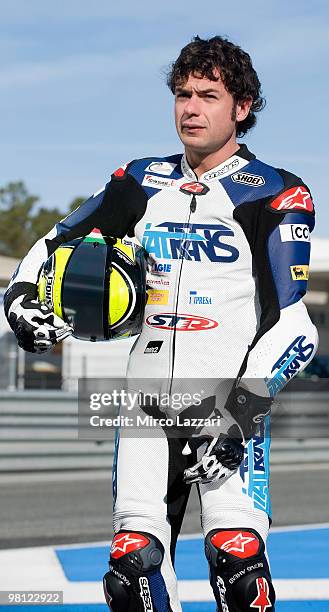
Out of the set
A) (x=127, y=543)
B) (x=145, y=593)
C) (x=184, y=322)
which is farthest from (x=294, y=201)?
(x=145, y=593)

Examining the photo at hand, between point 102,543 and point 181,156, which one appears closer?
point 181,156

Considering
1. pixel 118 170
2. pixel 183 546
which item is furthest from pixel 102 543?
pixel 118 170

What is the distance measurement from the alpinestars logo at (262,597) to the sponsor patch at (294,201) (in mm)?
1362

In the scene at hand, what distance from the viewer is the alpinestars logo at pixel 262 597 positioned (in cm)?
399

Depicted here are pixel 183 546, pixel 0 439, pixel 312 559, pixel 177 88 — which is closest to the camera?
pixel 177 88

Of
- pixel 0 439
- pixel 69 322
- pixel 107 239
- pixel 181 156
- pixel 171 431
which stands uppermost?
pixel 181 156

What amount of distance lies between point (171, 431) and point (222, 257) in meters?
0.66

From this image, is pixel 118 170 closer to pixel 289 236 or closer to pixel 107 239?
pixel 107 239

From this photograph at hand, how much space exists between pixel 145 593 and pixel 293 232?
142 cm

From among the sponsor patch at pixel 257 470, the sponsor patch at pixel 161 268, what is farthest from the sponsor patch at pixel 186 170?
the sponsor patch at pixel 257 470

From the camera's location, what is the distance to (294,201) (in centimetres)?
436

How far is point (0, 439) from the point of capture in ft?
40.7
